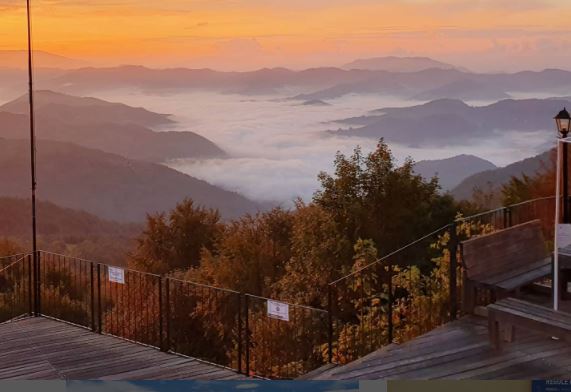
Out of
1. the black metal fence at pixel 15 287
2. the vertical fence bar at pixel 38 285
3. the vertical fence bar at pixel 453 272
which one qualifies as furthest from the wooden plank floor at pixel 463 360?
the black metal fence at pixel 15 287

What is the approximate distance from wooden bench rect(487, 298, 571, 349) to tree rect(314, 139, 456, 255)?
1.01 m

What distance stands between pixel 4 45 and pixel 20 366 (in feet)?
5.30

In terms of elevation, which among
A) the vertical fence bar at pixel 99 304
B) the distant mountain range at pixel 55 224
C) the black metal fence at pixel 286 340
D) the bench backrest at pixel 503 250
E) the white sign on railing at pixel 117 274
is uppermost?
the distant mountain range at pixel 55 224

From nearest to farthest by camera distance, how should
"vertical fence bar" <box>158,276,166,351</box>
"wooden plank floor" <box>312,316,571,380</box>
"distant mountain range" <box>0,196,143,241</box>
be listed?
"wooden plank floor" <box>312,316,571,380</box>, "distant mountain range" <box>0,196,143,241</box>, "vertical fence bar" <box>158,276,166,351</box>

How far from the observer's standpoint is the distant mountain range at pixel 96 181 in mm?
4969

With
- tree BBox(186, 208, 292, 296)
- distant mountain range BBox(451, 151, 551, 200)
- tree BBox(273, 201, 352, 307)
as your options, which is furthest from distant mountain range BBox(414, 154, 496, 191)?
tree BBox(186, 208, 292, 296)

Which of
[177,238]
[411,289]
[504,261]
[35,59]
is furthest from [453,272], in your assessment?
[35,59]

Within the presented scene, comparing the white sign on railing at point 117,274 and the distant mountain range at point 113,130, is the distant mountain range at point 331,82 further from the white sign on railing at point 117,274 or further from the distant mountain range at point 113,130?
the white sign on railing at point 117,274

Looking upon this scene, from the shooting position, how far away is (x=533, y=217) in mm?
5695

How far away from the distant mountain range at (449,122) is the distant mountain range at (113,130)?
815 mm

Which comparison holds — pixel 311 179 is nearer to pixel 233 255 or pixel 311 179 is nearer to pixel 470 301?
pixel 233 255

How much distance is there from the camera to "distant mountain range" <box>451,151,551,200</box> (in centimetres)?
525

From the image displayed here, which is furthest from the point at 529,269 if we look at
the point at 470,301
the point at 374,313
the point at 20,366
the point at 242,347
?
the point at 20,366

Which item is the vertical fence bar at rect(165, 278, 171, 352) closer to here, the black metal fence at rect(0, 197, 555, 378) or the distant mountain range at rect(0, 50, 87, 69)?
the black metal fence at rect(0, 197, 555, 378)
